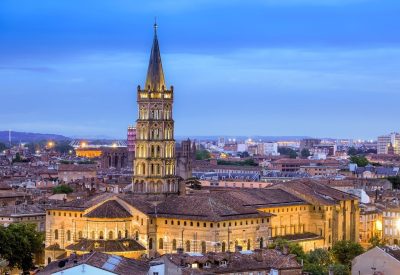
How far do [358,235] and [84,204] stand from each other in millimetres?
28116

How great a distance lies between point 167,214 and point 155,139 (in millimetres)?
8511

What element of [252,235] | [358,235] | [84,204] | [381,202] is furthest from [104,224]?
[381,202]

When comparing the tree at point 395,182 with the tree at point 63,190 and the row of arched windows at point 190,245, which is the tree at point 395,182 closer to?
the tree at point 63,190

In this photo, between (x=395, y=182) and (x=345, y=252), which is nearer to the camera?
(x=345, y=252)

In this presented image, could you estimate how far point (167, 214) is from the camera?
283 feet

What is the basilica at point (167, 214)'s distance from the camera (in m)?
84.1

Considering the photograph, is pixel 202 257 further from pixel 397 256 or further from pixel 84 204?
pixel 84 204

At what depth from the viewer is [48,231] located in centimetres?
9075

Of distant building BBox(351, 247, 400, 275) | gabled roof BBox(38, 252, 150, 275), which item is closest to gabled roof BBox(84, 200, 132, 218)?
gabled roof BBox(38, 252, 150, 275)

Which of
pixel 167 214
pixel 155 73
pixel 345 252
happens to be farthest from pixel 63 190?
pixel 345 252

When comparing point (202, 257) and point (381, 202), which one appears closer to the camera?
point (202, 257)

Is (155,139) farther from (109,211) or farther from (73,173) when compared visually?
(73,173)

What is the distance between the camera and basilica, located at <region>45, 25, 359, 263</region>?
8406 centimetres

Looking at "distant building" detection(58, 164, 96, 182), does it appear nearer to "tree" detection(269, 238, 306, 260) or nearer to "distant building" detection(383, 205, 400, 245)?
"distant building" detection(383, 205, 400, 245)
